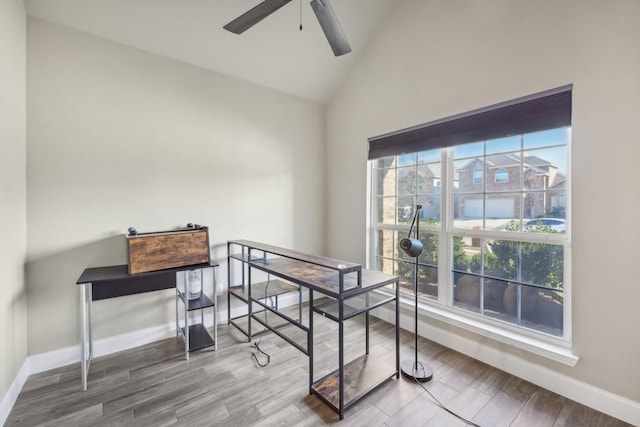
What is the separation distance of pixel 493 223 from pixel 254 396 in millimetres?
2303

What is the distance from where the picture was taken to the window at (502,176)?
2.31 m

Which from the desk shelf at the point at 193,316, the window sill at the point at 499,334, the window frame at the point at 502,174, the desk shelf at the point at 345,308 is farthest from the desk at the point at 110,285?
the window frame at the point at 502,174

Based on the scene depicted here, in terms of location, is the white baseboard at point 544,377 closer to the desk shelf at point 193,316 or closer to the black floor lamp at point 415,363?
the black floor lamp at point 415,363

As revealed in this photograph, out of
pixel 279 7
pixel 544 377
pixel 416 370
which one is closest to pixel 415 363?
pixel 416 370

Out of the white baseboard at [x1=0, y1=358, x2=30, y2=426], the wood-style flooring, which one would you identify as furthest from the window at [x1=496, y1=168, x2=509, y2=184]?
the white baseboard at [x1=0, y1=358, x2=30, y2=426]

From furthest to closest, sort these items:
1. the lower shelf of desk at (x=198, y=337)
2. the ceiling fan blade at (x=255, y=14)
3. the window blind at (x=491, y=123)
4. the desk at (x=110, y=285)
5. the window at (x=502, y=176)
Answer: the lower shelf of desk at (x=198, y=337)
the window at (x=502, y=176)
the desk at (x=110, y=285)
the window blind at (x=491, y=123)
the ceiling fan blade at (x=255, y=14)

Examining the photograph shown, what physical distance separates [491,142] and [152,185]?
121 inches

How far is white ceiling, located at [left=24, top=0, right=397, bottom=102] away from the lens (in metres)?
2.25

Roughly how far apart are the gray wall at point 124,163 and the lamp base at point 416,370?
192 centimetres

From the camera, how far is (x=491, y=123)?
7.39 ft

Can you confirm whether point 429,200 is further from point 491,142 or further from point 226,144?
point 226,144

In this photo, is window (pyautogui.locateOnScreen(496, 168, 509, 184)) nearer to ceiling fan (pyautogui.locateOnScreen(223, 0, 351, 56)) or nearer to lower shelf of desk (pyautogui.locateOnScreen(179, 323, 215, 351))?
ceiling fan (pyautogui.locateOnScreen(223, 0, 351, 56))

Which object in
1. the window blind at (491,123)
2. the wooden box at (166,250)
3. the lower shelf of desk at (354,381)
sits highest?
the window blind at (491,123)

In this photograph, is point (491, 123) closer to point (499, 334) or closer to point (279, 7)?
point (499, 334)
